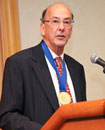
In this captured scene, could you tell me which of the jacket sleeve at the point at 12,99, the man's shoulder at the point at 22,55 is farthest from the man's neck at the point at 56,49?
the jacket sleeve at the point at 12,99

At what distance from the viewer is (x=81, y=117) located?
2.86ft

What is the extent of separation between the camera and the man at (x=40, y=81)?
1.73 metres

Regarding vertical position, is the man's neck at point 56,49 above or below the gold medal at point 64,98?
above

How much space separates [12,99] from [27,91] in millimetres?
131

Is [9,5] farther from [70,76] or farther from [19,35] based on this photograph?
[70,76]

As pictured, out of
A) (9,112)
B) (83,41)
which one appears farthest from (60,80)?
(83,41)

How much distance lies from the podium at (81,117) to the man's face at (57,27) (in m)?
1.25

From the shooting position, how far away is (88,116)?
86 cm

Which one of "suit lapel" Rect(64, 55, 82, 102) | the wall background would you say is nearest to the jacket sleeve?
"suit lapel" Rect(64, 55, 82, 102)

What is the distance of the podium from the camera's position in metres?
0.85

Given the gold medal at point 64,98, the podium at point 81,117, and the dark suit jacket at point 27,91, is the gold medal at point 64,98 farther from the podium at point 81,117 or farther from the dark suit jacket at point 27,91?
the podium at point 81,117

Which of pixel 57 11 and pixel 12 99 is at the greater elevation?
pixel 57 11

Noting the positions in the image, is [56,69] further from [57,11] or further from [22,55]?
[57,11]

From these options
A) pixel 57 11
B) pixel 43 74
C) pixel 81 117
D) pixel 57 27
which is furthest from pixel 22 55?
pixel 81 117
